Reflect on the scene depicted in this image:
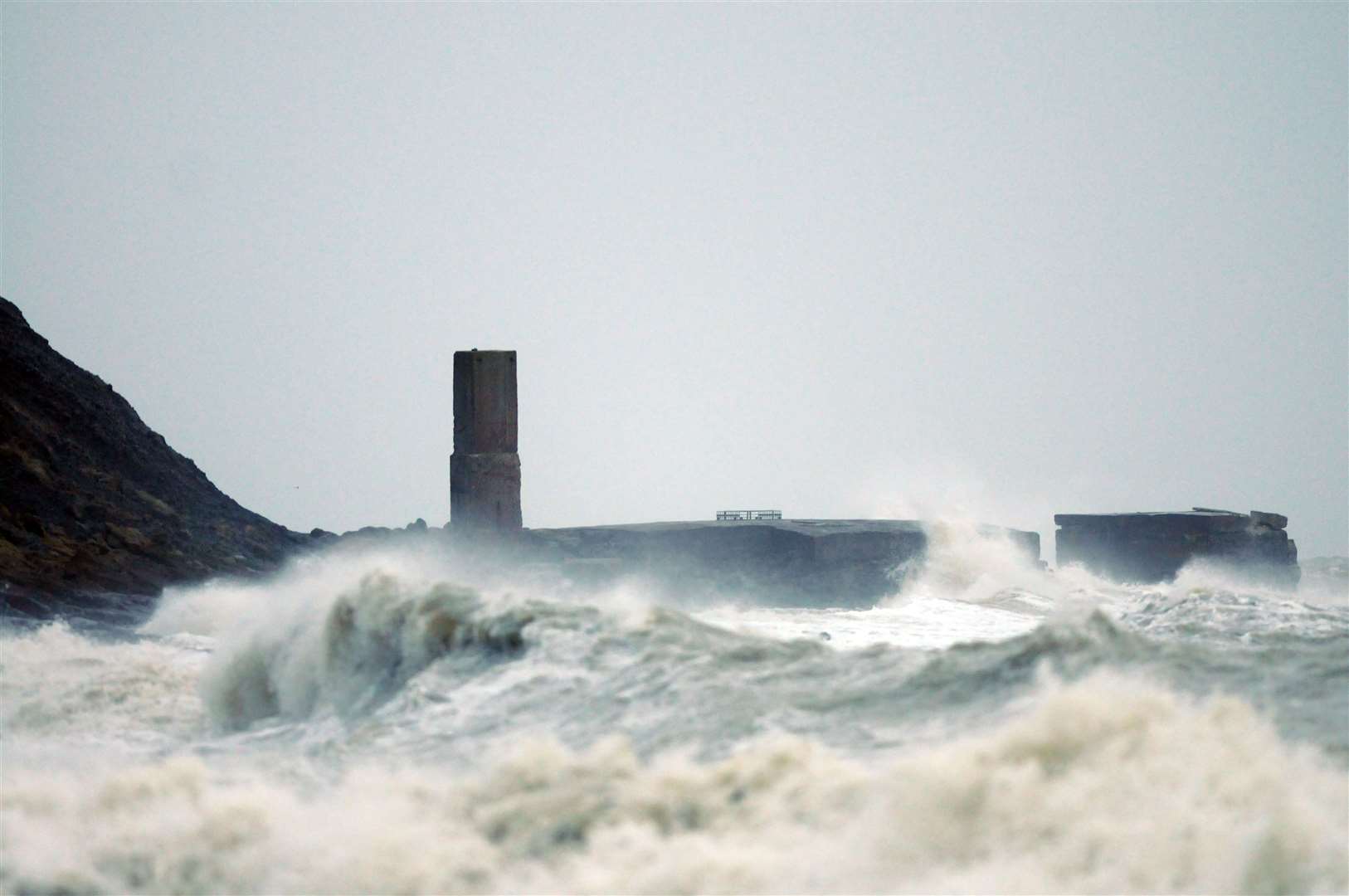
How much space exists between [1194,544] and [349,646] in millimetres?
19131

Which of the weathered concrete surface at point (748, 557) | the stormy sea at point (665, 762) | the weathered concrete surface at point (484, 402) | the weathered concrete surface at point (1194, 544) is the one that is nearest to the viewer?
the stormy sea at point (665, 762)

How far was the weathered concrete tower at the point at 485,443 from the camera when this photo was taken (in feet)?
63.7

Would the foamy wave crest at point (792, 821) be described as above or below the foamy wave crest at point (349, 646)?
below

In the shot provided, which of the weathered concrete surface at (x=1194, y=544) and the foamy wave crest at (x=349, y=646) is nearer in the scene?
the foamy wave crest at (x=349, y=646)

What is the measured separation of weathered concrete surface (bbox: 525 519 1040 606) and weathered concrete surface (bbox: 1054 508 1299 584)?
509 cm

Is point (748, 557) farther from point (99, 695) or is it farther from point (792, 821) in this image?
point (792, 821)

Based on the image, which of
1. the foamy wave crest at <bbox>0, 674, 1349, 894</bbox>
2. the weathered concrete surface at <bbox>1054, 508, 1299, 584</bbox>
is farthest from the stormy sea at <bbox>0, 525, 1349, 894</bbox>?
the weathered concrete surface at <bbox>1054, 508, 1299, 584</bbox>

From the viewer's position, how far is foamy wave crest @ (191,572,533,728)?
786 centimetres

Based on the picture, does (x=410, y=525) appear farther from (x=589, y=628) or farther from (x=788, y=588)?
(x=589, y=628)

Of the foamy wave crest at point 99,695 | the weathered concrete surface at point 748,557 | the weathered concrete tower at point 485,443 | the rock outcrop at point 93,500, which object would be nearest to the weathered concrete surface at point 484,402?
the weathered concrete tower at point 485,443

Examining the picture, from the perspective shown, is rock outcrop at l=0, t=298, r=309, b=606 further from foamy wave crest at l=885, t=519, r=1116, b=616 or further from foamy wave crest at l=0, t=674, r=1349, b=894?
foamy wave crest at l=0, t=674, r=1349, b=894

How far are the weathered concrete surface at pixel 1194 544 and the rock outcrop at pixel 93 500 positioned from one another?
527 inches

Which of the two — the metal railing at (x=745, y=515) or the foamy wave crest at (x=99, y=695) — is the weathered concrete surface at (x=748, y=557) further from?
the foamy wave crest at (x=99, y=695)

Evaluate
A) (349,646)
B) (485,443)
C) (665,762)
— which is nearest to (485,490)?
(485,443)
